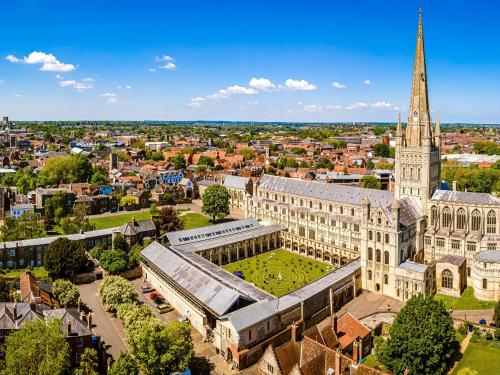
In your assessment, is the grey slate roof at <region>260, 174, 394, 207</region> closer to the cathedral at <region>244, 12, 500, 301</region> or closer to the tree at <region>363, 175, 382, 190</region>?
the cathedral at <region>244, 12, 500, 301</region>

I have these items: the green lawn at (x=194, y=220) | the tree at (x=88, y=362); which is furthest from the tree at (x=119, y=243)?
the tree at (x=88, y=362)

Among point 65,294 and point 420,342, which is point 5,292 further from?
point 420,342

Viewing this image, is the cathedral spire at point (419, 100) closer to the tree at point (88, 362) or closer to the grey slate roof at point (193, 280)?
the grey slate roof at point (193, 280)

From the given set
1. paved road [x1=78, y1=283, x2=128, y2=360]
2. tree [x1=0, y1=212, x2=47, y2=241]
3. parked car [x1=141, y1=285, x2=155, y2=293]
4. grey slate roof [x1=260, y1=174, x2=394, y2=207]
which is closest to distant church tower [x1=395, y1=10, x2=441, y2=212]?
grey slate roof [x1=260, y1=174, x2=394, y2=207]

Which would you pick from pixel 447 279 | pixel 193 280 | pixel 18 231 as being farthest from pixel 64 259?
pixel 447 279

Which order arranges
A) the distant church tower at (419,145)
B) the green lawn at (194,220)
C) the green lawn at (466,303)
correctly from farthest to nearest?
1. the green lawn at (194,220)
2. the distant church tower at (419,145)
3. the green lawn at (466,303)

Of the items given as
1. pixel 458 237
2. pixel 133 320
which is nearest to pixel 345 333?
pixel 133 320

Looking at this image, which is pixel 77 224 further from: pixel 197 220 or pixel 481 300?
pixel 481 300
